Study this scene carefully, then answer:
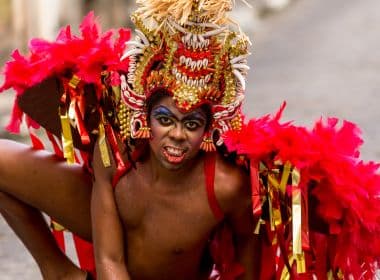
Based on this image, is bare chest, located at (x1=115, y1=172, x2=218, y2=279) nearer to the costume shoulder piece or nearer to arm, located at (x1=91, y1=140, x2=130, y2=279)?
arm, located at (x1=91, y1=140, x2=130, y2=279)

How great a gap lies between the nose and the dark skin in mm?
65

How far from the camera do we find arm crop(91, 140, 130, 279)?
14.2ft

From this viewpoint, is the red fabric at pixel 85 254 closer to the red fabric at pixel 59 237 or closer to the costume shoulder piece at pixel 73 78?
the red fabric at pixel 59 237

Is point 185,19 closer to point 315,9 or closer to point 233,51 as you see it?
point 233,51

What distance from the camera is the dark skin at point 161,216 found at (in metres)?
4.27

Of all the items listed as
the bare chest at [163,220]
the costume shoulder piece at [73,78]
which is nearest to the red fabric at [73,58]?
the costume shoulder piece at [73,78]

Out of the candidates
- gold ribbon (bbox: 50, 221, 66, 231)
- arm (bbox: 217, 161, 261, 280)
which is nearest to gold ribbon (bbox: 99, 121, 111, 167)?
arm (bbox: 217, 161, 261, 280)

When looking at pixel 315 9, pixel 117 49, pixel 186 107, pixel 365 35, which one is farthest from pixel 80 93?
pixel 315 9

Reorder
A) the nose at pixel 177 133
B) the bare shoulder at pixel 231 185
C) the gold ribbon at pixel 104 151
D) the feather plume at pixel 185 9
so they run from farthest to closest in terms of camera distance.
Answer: the gold ribbon at pixel 104 151 < the bare shoulder at pixel 231 185 < the nose at pixel 177 133 < the feather plume at pixel 185 9

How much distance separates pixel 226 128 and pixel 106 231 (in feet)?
1.84

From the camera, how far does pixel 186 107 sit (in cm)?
A: 405

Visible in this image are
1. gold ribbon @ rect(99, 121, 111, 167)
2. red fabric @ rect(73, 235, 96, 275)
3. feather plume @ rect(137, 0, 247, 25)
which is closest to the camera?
feather plume @ rect(137, 0, 247, 25)

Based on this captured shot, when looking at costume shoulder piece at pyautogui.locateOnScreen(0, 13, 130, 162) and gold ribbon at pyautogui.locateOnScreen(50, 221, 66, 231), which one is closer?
costume shoulder piece at pyautogui.locateOnScreen(0, 13, 130, 162)

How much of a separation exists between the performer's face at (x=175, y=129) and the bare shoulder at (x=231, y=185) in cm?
17
